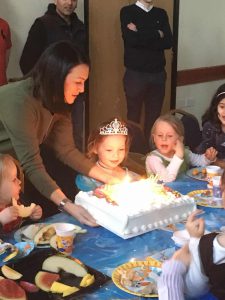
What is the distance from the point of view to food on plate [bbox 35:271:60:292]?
1.45 m

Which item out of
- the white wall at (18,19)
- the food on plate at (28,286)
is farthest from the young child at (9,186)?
the white wall at (18,19)

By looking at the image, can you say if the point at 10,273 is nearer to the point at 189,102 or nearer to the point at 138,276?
the point at 138,276

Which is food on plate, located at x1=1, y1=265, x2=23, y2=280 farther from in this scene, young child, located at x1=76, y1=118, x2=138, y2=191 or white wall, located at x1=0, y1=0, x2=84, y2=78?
white wall, located at x1=0, y1=0, x2=84, y2=78

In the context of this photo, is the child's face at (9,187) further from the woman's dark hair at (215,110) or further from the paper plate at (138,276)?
the woman's dark hair at (215,110)

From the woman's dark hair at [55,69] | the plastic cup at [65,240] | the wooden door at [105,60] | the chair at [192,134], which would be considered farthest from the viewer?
the wooden door at [105,60]

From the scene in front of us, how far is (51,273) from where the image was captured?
1535mm

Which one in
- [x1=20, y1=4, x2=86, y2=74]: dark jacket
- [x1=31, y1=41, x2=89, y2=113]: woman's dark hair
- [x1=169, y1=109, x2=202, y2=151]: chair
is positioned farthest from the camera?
[x1=20, y1=4, x2=86, y2=74]: dark jacket

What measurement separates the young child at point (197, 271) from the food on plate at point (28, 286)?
36 centimetres

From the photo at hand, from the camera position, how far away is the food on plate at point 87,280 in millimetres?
1479

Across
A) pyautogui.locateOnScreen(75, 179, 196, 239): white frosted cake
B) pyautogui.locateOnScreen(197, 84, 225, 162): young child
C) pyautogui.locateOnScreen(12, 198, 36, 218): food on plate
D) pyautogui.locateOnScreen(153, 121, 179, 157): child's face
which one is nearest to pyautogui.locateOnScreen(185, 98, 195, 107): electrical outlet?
pyautogui.locateOnScreen(197, 84, 225, 162): young child

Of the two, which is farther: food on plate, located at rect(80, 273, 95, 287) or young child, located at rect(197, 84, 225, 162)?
young child, located at rect(197, 84, 225, 162)

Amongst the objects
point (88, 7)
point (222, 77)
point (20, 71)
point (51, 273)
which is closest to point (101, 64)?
point (88, 7)

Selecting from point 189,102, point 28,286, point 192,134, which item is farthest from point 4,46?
point 28,286

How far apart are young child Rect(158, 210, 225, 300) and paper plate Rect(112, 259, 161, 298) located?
0.34 feet
